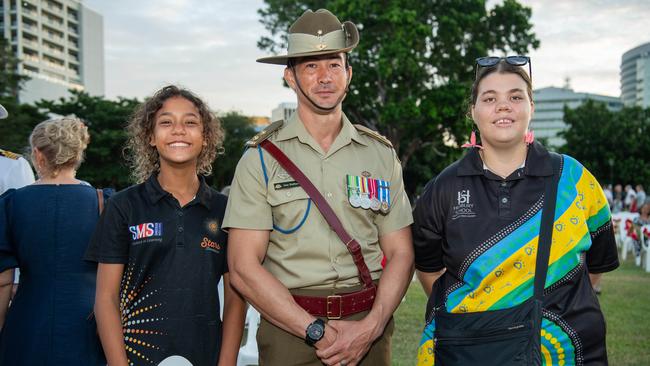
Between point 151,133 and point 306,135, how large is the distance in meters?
0.82

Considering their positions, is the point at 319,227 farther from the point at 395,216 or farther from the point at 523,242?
the point at 523,242

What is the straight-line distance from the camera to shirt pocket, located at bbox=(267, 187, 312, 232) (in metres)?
2.76

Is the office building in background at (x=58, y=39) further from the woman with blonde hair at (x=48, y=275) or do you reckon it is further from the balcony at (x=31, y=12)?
the woman with blonde hair at (x=48, y=275)

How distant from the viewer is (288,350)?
2738 millimetres

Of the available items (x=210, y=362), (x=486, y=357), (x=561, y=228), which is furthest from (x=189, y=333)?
(x=561, y=228)

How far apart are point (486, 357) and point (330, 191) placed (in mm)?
1004

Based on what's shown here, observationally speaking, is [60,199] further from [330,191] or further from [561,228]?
[561,228]

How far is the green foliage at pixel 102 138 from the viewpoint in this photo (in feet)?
105

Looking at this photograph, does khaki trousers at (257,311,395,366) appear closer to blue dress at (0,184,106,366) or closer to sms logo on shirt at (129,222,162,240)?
sms logo on shirt at (129,222,162,240)

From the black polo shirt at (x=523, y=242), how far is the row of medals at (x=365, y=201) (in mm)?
239

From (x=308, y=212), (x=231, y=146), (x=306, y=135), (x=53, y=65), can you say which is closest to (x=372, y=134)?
(x=306, y=135)

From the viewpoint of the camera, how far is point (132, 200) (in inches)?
111

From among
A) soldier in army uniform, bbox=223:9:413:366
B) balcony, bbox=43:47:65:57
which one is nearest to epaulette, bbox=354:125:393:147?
soldier in army uniform, bbox=223:9:413:366

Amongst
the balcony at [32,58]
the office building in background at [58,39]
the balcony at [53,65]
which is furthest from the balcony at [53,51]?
the balcony at [32,58]
